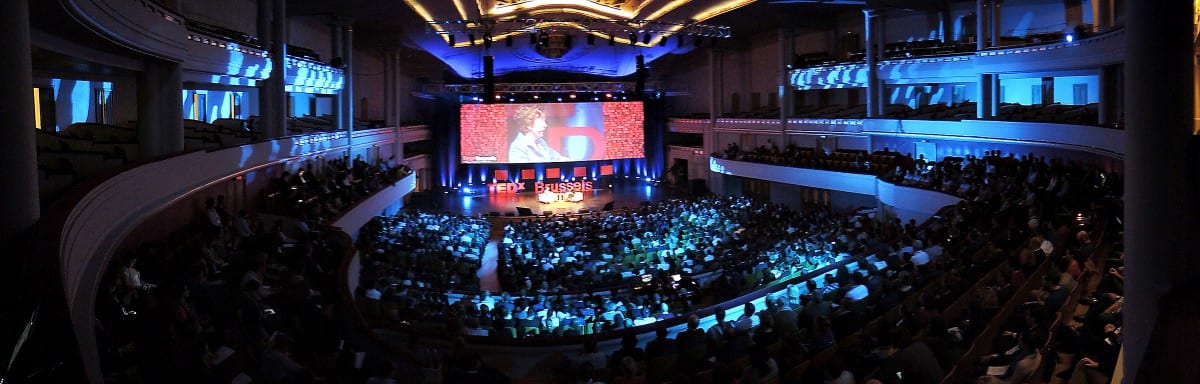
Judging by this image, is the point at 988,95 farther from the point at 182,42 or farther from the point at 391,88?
the point at 391,88

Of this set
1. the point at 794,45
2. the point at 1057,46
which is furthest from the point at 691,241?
the point at 794,45

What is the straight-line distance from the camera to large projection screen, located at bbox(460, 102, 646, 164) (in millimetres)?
39844

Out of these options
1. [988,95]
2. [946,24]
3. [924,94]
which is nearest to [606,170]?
[924,94]

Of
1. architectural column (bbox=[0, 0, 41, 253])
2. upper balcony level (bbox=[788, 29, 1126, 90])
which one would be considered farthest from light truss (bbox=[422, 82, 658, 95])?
architectural column (bbox=[0, 0, 41, 253])

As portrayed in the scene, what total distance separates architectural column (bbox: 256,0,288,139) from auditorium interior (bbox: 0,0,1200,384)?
0.09 metres

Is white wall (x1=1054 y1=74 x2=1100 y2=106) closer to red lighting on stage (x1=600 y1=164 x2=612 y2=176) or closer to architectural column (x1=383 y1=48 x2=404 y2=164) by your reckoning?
red lighting on stage (x1=600 y1=164 x2=612 y2=176)

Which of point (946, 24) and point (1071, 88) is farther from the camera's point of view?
point (946, 24)

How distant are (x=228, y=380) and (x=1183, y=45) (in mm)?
6629

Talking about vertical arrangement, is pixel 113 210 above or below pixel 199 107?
below

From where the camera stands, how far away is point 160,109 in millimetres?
13938

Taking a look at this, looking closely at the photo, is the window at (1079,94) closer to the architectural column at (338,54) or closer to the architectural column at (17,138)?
the architectural column at (338,54)

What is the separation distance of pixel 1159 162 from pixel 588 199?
34.2 metres

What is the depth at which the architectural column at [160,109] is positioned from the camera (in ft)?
44.9

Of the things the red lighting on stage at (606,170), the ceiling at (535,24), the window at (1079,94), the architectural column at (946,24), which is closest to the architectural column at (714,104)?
the ceiling at (535,24)
